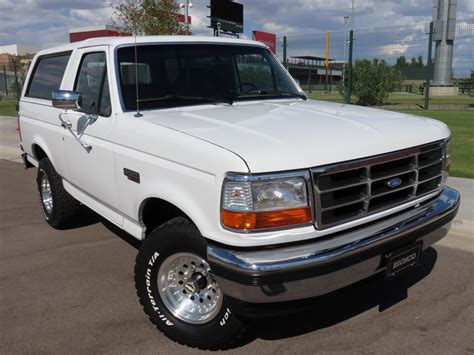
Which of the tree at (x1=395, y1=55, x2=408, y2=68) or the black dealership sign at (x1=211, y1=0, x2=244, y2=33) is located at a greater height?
the black dealership sign at (x1=211, y1=0, x2=244, y2=33)

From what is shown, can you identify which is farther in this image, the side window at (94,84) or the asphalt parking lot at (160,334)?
the side window at (94,84)

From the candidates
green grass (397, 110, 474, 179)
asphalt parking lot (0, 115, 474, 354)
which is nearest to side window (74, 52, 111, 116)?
asphalt parking lot (0, 115, 474, 354)

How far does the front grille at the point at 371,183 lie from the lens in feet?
8.61

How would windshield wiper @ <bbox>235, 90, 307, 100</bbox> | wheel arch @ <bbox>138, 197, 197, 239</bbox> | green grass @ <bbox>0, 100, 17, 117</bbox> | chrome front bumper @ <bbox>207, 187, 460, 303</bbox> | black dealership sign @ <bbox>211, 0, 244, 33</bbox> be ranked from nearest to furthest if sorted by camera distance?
chrome front bumper @ <bbox>207, 187, 460, 303</bbox>, wheel arch @ <bbox>138, 197, 197, 239</bbox>, windshield wiper @ <bbox>235, 90, 307, 100</bbox>, black dealership sign @ <bbox>211, 0, 244, 33</bbox>, green grass @ <bbox>0, 100, 17, 117</bbox>

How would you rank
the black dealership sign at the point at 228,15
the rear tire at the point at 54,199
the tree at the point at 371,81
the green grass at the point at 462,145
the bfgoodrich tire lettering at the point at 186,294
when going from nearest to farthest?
1. the bfgoodrich tire lettering at the point at 186,294
2. the rear tire at the point at 54,199
3. the green grass at the point at 462,145
4. the black dealership sign at the point at 228,15
5. the tree at the point at 371,81

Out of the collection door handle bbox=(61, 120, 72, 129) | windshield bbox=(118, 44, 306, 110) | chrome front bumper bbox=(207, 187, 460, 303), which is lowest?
chrome front bumper bbox=(207, 187, 460, 303)

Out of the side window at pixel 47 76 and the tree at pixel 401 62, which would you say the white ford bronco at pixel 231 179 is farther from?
the tree at pixel 401 62

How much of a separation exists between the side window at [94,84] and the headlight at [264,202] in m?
1.65

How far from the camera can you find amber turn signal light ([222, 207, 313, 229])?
252 centimetres

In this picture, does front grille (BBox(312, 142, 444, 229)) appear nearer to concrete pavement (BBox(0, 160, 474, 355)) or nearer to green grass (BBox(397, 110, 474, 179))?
concrete pavement (BBox(0, 160, 474, 355))

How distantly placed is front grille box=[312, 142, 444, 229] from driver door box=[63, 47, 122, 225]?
1.73m

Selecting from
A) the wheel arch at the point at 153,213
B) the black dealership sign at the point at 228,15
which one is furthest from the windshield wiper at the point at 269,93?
the black dealership sign at the point at 228,15

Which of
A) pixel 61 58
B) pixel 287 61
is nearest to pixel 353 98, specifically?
pixel 287 61

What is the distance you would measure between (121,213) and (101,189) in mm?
337
